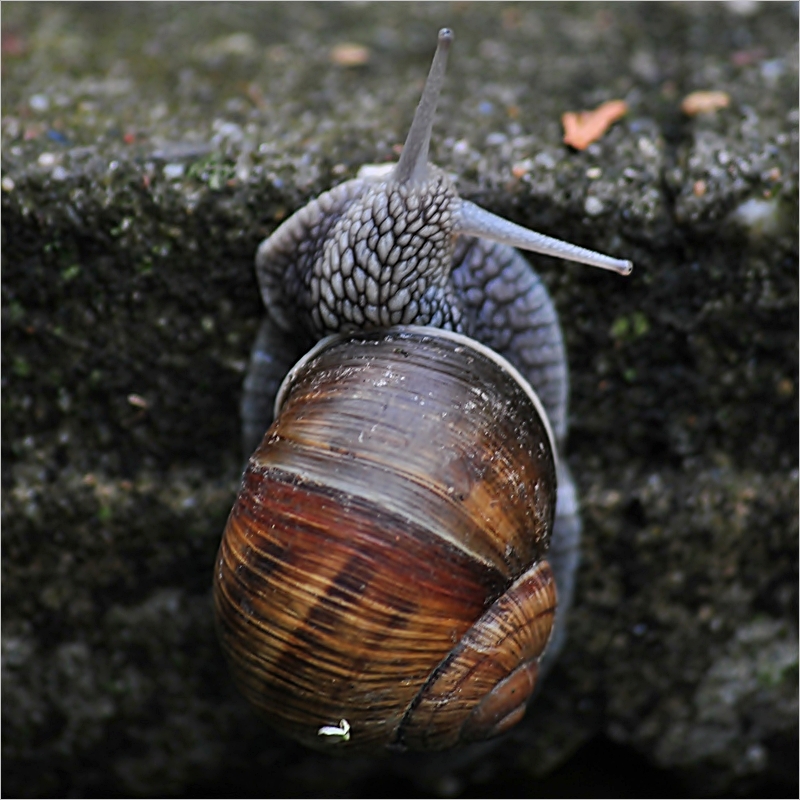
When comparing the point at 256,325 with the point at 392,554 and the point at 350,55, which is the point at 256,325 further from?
the point at 350,55

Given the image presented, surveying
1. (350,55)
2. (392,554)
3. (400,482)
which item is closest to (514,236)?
(400,482)

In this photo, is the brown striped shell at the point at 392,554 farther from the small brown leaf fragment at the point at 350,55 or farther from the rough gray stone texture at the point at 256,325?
the small brown leaf fragment at the point at 350,55

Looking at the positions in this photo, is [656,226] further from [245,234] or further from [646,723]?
[646,723]

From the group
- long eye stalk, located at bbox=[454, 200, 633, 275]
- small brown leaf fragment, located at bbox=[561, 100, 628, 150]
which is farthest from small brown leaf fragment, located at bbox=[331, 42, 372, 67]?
long eye stalk, located at bbox=[454, 200, 633, 275]

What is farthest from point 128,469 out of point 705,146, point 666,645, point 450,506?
point 705,146

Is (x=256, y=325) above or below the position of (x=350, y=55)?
below
